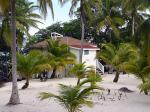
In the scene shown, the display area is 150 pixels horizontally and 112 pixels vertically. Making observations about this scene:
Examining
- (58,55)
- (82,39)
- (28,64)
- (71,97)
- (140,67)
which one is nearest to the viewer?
(71,97)

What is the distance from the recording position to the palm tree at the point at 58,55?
3962cm

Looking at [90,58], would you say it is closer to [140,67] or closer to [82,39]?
[82,39]

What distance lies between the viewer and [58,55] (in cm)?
4100

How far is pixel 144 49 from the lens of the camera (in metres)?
21.8

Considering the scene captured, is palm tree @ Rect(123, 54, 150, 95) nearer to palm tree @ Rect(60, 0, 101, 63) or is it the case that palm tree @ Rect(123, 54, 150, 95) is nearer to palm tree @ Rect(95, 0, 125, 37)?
palm tree @ Rect(60, 0, 101, 63)

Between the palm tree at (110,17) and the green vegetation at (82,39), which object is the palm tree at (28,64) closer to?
the green vegetation at (82,39)

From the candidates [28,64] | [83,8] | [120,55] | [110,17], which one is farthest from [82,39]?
[110,17]

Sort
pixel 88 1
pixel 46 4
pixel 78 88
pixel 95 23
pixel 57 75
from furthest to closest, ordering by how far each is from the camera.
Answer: pixel 95 23, pixel 57 75, pixel 88 1, pixel 46 4, pixel 78 88

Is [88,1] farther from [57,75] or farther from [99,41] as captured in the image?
[99,41]

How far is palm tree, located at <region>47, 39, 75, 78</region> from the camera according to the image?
39.6 meters

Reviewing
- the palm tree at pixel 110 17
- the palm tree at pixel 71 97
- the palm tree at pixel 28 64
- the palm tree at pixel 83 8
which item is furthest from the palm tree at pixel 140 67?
the palm tree at pixel 110 17

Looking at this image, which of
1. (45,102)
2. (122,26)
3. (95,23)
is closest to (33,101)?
(45,102)

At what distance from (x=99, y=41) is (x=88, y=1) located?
22.7 meters

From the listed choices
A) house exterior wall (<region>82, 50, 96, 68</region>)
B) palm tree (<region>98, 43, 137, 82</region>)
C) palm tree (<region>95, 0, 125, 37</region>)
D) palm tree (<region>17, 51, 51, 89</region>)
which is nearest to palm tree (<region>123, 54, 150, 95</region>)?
palm tree (<region>17, 51, 51, 89</region>)
